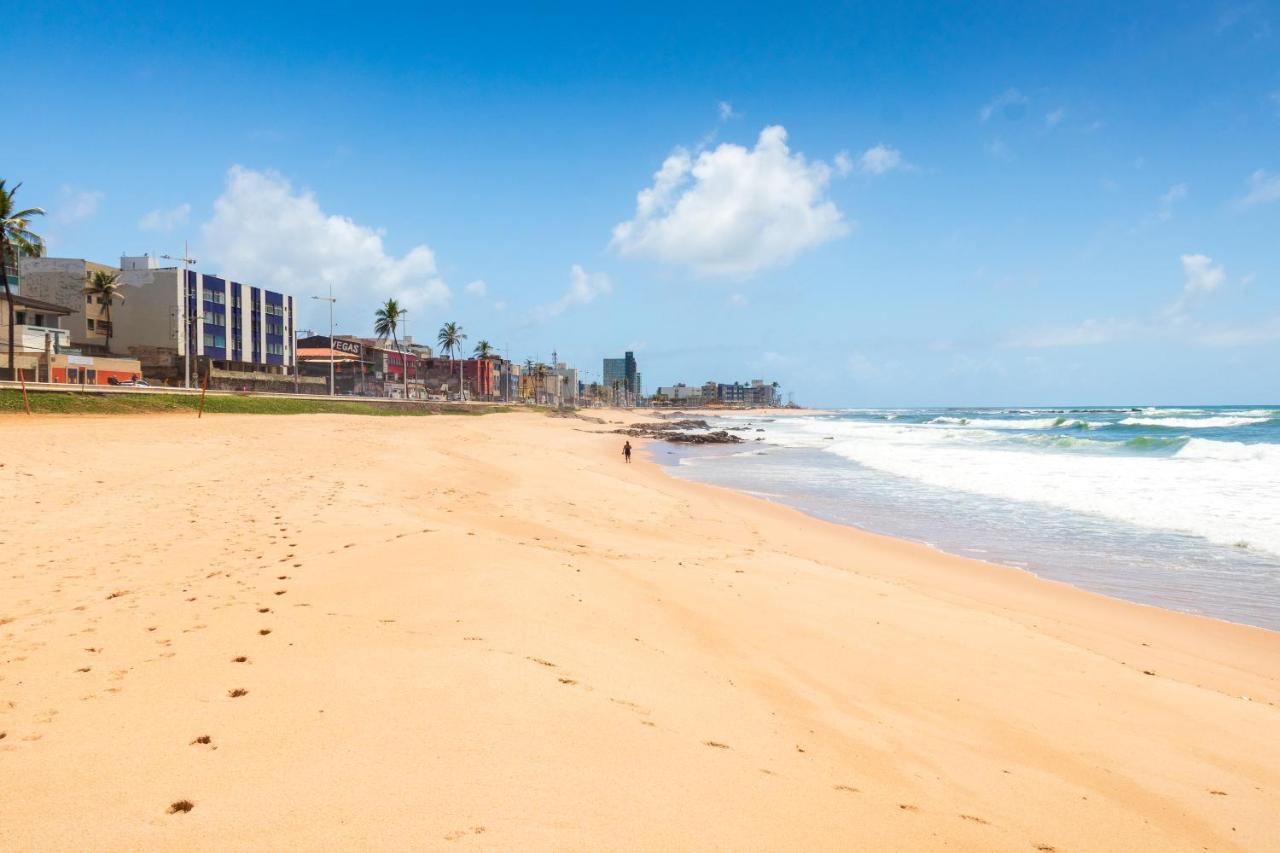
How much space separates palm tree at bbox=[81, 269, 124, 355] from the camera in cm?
6506

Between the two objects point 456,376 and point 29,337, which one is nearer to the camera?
point 29,337

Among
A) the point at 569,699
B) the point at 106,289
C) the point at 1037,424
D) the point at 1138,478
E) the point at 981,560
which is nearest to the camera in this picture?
the point at 569,699

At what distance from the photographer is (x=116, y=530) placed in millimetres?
8969

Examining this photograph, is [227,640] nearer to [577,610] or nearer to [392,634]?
[392,634]

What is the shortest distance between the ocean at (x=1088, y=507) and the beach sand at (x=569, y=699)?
209 cm

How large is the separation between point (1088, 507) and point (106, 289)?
274ft

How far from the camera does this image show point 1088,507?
693 inches

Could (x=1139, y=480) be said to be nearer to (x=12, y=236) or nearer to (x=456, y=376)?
(x=12, y=236)

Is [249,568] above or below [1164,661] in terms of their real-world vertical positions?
above

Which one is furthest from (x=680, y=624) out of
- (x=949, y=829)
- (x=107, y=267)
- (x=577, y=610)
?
(x=107, y=267)

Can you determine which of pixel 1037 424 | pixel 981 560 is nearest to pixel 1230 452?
pixel 981 560

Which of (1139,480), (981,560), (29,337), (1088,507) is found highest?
(29,337)

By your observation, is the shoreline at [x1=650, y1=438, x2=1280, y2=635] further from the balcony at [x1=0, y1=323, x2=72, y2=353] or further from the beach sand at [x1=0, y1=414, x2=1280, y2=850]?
the balcony at [x1=0, y1=323, x2=72, y2=353]

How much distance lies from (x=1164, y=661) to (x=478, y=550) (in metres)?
8.29
